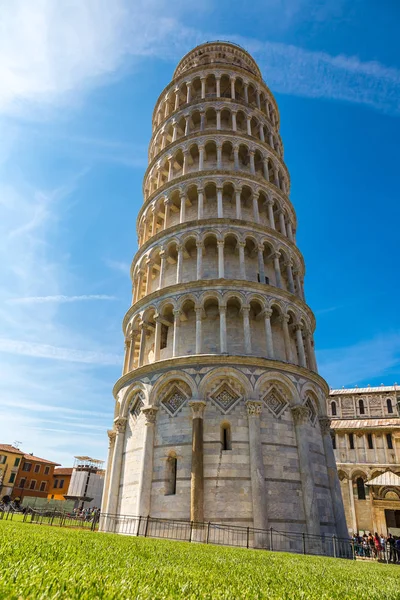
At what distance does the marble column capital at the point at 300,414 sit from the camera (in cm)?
1738

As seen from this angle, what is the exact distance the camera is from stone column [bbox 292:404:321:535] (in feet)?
50.6

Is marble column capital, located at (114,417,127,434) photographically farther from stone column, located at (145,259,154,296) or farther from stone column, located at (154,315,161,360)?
stone column, located at (145,259,154,296)

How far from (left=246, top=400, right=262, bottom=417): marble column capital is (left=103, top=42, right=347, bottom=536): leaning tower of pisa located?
0.20ft

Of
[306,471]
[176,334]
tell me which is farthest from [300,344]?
[176,334]

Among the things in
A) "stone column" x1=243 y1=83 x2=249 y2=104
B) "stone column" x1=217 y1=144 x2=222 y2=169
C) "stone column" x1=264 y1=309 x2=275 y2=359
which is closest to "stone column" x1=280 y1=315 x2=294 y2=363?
"stone column" x1=264 y1=309 x2=275 y2=359

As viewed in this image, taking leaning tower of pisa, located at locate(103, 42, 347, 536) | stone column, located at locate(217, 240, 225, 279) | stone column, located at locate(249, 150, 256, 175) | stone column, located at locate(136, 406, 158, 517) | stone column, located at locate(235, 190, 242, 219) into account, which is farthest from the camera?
stone column, located at locate(249, 150, 256, 175)

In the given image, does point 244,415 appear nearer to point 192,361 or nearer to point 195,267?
point 192,361

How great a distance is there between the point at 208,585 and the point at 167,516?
1281 cm

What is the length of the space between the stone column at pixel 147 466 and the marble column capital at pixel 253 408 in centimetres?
433

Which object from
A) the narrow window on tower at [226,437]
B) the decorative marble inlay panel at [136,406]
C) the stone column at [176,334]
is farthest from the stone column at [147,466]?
the narrow window on tower at [226,437]

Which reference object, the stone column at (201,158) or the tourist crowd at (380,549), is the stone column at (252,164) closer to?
the stone column at (201,158)

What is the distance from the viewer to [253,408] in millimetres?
16547

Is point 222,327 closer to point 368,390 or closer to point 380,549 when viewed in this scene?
point 380,549

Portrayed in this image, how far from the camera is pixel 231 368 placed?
1734 centimetres
